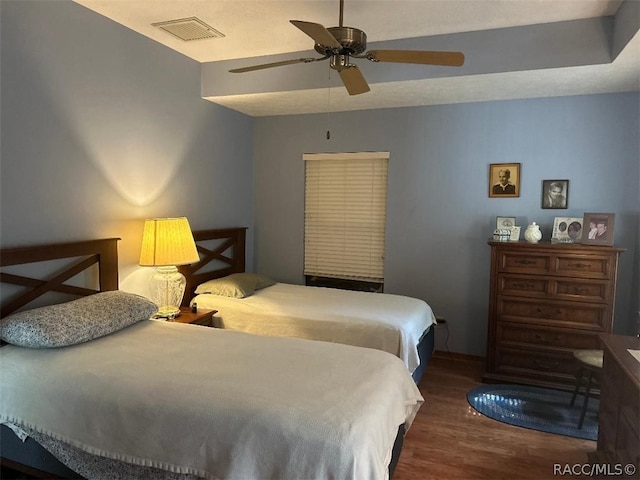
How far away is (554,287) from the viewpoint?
136 inches

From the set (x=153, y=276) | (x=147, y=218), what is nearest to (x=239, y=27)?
(x=147, y=218)

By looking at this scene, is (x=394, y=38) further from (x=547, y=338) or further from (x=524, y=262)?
(x=547, y=338)

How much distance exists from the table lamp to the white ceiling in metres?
1.44

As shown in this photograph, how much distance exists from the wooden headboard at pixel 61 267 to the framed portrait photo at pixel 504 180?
3.30m

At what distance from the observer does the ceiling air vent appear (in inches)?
119

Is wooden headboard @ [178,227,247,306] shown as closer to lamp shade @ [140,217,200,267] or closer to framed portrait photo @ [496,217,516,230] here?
lamp shade @ [140,217,200,267]

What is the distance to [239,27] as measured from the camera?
310cm

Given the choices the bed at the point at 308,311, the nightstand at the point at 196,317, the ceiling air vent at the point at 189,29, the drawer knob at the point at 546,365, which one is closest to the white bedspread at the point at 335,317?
the bed at the point at 308,311

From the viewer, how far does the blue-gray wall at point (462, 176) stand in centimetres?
365

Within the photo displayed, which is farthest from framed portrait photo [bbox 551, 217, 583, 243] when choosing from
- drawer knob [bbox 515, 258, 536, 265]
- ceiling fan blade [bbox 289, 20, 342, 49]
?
ceiling fan blade [bbox 289, 20, 342, 49]

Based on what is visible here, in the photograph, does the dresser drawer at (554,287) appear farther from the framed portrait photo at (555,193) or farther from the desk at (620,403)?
the desk at (620,403)

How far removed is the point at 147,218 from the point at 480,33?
2.92m

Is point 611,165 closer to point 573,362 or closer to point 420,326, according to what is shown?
point 573,362

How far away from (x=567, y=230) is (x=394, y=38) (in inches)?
85.3
